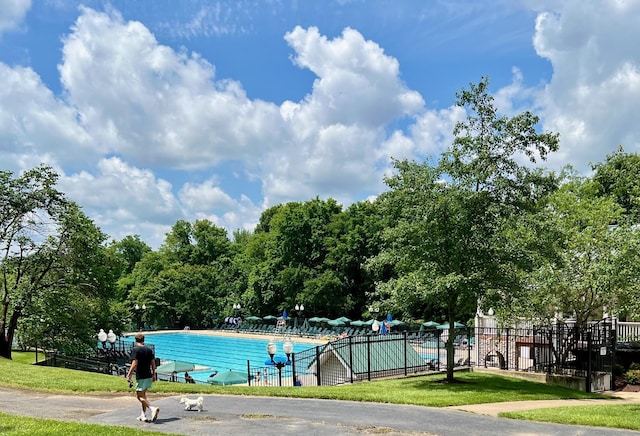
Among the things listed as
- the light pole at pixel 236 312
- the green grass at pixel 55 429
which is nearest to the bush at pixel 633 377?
the green grass at pixel 55 429

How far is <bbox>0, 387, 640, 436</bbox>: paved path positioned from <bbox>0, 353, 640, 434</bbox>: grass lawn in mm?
631

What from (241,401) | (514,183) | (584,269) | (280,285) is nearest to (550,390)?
(584,269)

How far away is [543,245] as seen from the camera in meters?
17.2

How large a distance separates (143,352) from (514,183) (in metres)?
11.6

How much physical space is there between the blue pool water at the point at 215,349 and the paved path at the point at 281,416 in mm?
22828

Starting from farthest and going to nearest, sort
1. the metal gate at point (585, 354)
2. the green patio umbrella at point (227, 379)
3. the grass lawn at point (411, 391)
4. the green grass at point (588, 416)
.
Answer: the green patio umbrella at point (227, 379), the metal gate at point (585, 354), the grass lawn at point (411, 391), the green grass at point (588, 416)

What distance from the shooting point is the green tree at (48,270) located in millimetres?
25641

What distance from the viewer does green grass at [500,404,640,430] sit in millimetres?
10719

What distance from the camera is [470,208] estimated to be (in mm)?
16750

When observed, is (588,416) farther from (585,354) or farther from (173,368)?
(173,368)

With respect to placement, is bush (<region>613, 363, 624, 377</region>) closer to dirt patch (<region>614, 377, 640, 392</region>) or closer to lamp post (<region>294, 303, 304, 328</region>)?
dirt patch (<region>614, 377, 640, 392</region>)

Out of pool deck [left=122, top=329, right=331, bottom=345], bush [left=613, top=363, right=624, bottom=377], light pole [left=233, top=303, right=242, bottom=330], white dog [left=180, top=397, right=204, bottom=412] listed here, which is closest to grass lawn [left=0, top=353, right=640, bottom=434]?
white dog [left=180, top=397, right=204, bottom=412]

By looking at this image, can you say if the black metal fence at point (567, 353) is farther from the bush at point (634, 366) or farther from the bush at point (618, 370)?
the bush at point (634, 366)

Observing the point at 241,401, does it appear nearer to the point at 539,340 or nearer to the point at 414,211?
the point at 414,211
